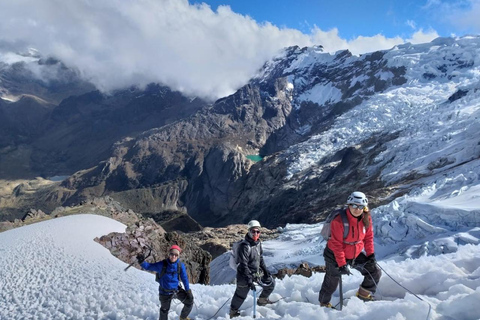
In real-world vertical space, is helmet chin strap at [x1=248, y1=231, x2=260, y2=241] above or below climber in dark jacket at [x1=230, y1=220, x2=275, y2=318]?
above

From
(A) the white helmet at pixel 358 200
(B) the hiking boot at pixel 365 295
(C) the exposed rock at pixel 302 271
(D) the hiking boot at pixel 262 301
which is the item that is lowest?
(C) the exposed rock at pixel 302 271

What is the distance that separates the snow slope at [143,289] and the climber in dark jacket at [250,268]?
649mm

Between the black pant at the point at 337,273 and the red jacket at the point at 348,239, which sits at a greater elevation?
the red jacket at the point at 348,239

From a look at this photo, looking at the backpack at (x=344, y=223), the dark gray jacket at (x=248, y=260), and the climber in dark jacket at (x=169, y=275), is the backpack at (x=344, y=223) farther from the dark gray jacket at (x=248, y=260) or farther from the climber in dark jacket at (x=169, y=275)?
the climber in dark jacket at (x=169, y=275)

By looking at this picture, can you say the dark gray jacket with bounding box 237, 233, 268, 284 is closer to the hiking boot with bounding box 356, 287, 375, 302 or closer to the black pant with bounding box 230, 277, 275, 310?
the black pant with bounding box 230, 277, 275, 310

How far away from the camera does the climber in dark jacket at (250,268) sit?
391 inches

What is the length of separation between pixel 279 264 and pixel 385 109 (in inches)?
5379

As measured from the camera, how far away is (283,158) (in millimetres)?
172500

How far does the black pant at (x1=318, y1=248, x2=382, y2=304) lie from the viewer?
9.16 m

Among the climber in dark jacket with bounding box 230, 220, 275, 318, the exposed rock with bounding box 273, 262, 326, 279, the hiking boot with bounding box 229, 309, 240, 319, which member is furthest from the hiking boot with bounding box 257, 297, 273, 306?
the exposed rock with bounding box 273, 262, 326, 279

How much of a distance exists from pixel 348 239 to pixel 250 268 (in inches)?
120

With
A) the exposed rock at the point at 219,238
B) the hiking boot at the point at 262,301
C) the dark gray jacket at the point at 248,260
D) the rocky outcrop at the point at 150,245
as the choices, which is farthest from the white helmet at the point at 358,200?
the exposed rock at the point at 219,238

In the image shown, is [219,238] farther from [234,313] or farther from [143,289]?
[234,313]

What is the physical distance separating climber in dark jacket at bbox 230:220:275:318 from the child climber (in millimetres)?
1831
